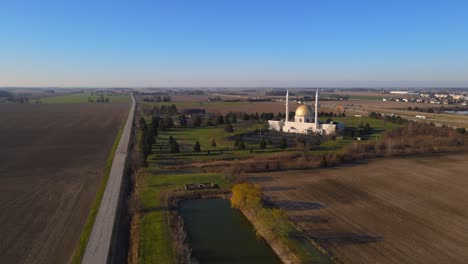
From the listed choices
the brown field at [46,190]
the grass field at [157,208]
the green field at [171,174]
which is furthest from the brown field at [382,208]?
the brown field at [46,190]

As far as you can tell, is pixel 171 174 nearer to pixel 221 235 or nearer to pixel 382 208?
pixel 221 235

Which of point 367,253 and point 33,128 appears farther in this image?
point 33,128

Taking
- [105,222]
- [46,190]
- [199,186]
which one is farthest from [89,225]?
[199,186]

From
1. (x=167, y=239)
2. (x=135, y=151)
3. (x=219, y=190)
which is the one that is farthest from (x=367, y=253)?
(x=135, y=151)

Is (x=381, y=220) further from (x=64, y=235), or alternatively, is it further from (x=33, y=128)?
(x=33, y=128)

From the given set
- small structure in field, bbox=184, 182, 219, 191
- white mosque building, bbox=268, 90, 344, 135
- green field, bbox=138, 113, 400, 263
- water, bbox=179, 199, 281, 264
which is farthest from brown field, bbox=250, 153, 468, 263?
white mosque building, bbox=268, 90, 344, 135

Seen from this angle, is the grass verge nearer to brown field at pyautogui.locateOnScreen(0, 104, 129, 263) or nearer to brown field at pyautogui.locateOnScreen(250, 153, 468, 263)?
brown field at pyautogui.locateOnScreen(0, 104, 129, 263)
